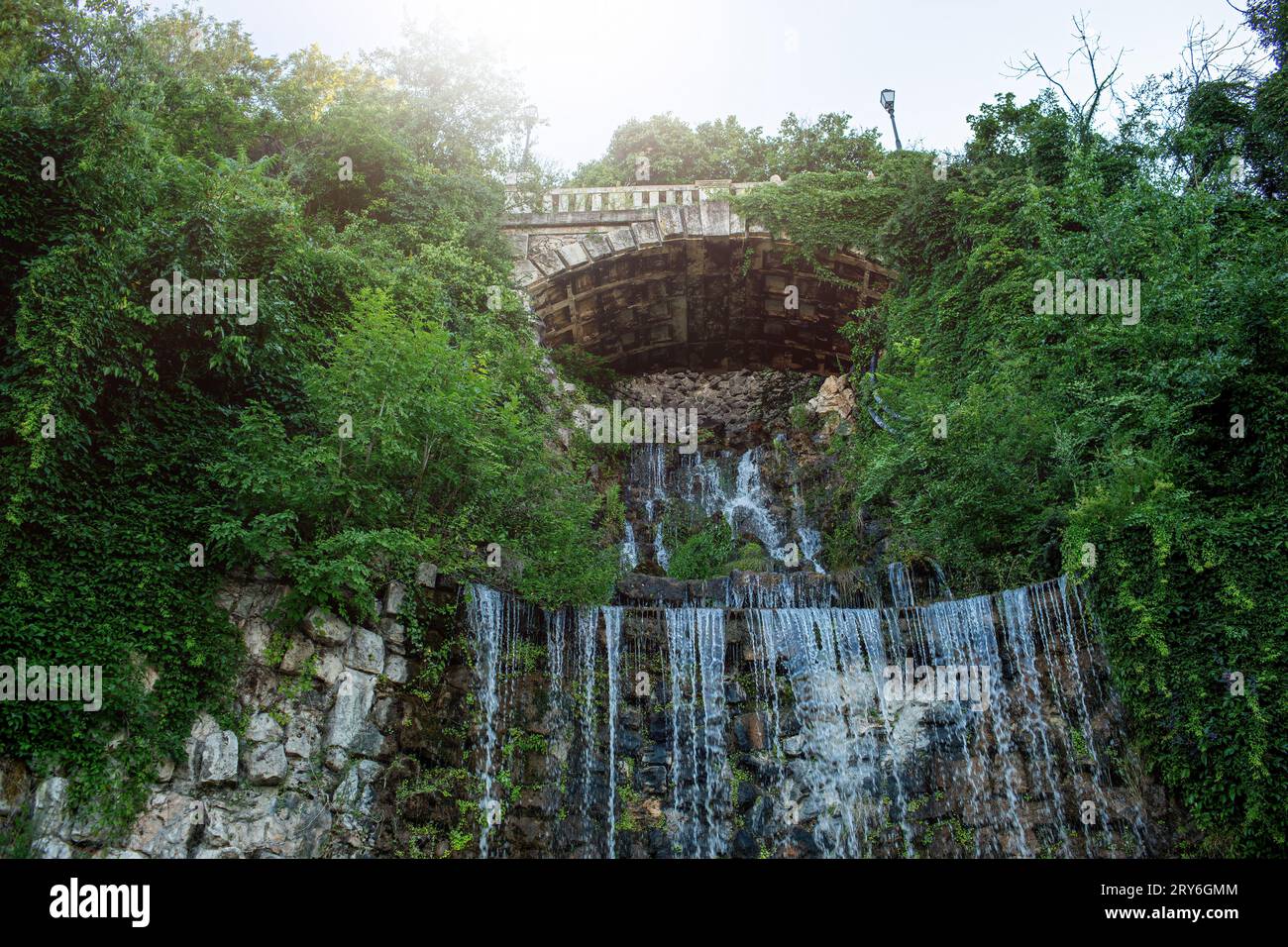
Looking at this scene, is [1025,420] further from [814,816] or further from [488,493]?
[488,493]

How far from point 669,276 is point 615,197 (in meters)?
2.13

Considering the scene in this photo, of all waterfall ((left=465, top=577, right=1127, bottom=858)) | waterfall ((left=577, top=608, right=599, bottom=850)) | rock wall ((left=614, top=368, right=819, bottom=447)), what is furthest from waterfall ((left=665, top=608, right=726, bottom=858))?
rock wall ((left=614, top=368, right=819, bottom=447))

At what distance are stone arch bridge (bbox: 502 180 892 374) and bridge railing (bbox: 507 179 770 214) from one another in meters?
0.03

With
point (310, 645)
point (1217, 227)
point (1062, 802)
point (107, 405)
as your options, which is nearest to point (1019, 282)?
point (1217, 227)

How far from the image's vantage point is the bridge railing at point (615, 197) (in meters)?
17.6

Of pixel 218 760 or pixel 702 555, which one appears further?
pixel 702 555

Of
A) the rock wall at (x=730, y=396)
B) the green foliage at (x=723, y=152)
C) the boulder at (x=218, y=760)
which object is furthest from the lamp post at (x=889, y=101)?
the boulder at (x=218, y=760)

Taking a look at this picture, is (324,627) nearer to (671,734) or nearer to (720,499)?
(671,734)

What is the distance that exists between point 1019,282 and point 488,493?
27.9ft

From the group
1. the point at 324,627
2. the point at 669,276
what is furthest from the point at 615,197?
the point at 324,627

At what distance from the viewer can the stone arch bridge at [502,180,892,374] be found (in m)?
17.2

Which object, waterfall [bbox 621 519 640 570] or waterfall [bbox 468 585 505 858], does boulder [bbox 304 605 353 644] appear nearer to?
waterfall [bbox 468 585 505 858]

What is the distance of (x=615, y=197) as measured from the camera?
18219 mm

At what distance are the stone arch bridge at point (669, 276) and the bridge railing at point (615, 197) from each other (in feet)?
0.10
